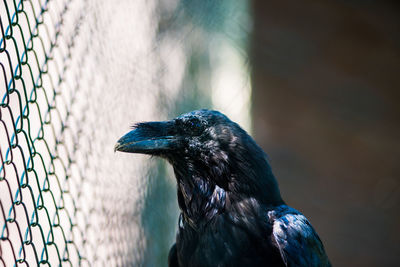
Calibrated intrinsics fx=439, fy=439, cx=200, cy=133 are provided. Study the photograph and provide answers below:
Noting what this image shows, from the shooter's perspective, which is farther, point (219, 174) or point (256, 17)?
point (256, 17)

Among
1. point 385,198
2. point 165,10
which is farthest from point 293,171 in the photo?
point 165,10

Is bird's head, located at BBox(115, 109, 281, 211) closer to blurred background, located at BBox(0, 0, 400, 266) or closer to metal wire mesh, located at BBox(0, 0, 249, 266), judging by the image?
metal wire mesh, located at BBox(0, 0, 249, 266)

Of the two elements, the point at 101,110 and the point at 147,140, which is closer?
the point at 147,140

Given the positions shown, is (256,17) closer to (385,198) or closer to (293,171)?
(293,171)

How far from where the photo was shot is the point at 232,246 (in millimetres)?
2031

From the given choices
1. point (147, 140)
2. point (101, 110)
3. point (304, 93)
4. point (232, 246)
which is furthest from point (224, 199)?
point (304, 93)

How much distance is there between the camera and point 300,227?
2.10m

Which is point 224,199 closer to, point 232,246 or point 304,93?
point 232,246

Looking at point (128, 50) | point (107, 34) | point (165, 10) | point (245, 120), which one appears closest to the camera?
point (107, 34)

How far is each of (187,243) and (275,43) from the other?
341 cm

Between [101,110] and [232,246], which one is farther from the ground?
[101,110]

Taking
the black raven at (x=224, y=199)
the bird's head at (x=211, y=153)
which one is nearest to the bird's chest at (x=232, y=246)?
the black raven at (x=224, y=199)

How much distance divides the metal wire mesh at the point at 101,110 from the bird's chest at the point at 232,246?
0.56 metres

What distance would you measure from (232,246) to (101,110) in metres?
1.15
